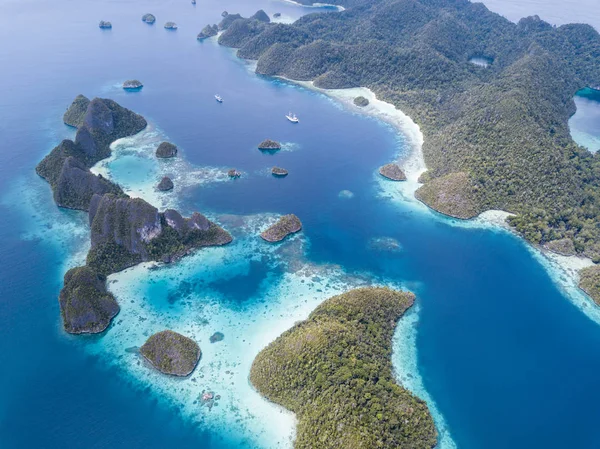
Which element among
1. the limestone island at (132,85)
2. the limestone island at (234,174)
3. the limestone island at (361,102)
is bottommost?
the limestone island at (132,85)

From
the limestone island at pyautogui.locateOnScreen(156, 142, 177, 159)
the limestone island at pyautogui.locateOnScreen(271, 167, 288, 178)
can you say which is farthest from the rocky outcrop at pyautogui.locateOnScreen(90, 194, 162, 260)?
the limestone island at pyautogui.locateOnScreen(271, 167, 288, 178)

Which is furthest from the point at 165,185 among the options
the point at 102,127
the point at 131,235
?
the point at 102,127

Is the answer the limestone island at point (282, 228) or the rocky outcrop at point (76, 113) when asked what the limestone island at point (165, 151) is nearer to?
the rocky outcrop at point (76, 113)

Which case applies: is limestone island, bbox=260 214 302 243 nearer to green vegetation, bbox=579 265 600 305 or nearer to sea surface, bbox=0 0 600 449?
sea surface, bbox=0 0 600 449

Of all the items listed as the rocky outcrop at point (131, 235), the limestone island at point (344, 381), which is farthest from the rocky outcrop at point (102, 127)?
the limestone island at point (344, 381)

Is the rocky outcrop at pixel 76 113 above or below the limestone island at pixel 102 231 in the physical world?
below

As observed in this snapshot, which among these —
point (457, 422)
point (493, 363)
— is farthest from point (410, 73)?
point (457, 422)
